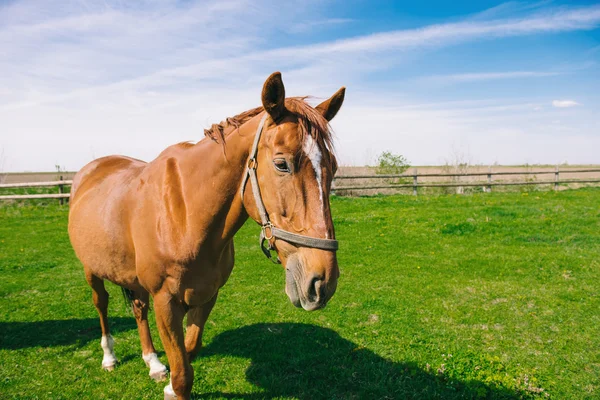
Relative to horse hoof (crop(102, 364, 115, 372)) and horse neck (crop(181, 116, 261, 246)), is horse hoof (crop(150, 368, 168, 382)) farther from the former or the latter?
horse neck (crop(181, 116, 261, 246))

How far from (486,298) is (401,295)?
4.19ft

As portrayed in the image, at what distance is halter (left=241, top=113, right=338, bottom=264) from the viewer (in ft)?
6.23

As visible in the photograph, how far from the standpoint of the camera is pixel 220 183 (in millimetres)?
2436

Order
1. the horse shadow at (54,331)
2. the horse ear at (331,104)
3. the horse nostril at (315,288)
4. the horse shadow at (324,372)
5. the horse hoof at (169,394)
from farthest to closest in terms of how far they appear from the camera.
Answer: the horse shadow at (54,331) < the horse shadow at (324,372) < the horse hoof at (169,394) < the horse ear at (331,104) < the horse nostril at (315,288)

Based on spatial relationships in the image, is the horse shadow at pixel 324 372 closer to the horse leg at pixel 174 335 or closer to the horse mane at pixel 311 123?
the horse leg at pixel 174 335

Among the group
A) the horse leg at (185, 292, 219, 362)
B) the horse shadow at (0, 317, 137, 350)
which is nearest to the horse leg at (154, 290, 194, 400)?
the horse leg at (185, 292, 219, 362)

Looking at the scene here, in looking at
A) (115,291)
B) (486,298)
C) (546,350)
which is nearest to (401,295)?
(486,298)

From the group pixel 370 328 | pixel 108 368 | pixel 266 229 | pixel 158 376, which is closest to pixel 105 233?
pixel 158 376

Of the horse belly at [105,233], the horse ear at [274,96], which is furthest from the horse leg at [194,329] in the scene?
the horse ear at [274,96]

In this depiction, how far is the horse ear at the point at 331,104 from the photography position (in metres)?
2.33

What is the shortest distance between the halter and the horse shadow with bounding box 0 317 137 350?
12.4 feet

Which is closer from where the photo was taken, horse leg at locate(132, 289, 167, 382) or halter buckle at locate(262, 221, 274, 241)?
halter buckle at locate(262, 221, 274, 241)

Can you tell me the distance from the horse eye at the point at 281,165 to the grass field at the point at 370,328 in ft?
7.97

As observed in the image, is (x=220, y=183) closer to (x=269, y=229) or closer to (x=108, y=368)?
(x=269, y=229)
